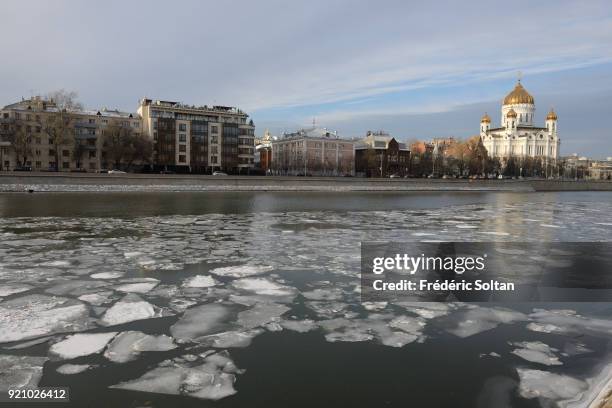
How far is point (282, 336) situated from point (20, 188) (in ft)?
159

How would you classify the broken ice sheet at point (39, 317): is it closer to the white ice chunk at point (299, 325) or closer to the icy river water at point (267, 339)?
the icy river water at point (267, 339)

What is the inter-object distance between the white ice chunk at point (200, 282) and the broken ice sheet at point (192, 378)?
12.0ft

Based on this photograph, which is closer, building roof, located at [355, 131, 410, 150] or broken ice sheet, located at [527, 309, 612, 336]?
broken ice sheet, located at [527, 309, 612, 336]

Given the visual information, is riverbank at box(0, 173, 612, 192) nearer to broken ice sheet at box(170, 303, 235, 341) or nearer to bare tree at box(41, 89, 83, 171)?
bare tree at box(41, 89, 83, 171)

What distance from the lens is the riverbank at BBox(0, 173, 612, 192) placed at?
48188mm

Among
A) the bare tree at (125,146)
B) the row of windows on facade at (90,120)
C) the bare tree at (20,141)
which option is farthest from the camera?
the row of windows on facade at (90,120)

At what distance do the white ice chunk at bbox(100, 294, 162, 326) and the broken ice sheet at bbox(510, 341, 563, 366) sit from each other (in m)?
5.21

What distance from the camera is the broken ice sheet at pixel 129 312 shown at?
718 cm

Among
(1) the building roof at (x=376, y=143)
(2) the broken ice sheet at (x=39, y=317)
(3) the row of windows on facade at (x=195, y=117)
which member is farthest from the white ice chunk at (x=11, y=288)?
(1) the building roof at (x=376, y=143)

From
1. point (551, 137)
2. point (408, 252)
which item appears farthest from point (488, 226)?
point (551, 137)

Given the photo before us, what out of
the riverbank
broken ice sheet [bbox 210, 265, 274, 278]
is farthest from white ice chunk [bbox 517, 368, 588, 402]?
the riverbank

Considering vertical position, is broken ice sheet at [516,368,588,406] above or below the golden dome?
below

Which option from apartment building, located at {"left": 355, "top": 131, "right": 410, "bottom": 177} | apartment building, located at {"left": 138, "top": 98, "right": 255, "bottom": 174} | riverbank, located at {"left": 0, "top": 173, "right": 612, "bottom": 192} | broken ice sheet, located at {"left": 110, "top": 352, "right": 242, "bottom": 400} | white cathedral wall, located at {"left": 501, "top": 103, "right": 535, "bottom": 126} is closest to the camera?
broken ice sheet, located at {"left": 110, "top": 352, "right": 242, "bottom": 400}

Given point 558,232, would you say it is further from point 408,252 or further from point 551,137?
point 551,137
